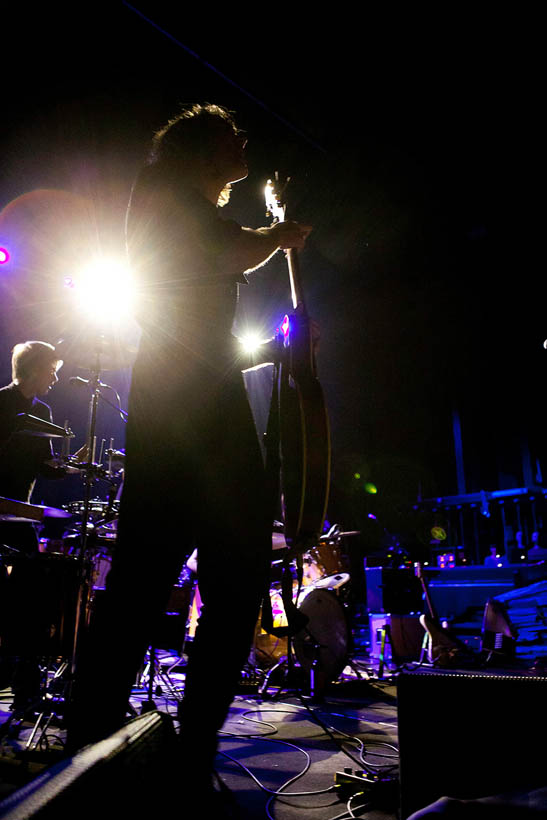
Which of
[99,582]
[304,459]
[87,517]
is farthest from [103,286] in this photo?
[304,459]

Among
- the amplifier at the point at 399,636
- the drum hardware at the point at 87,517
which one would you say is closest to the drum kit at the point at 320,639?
the drum hardware at the point at 87,517

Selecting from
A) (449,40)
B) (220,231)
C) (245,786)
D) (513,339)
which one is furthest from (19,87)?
(513,339)

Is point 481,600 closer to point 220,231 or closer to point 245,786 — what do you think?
point 245,786

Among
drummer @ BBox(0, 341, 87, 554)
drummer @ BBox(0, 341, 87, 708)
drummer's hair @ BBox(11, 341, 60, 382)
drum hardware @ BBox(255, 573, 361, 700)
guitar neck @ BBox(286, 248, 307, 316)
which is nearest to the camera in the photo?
guitar neck @ BBox(286, 248, 307, 316)

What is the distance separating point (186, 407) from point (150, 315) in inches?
14.6

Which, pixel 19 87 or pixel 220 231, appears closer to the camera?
pixel 220 231

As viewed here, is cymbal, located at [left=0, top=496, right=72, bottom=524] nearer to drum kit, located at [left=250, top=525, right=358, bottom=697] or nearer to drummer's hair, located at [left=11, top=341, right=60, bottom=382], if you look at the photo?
drummer's hair, located at [left=11, top=341, right=60, bottom=382]

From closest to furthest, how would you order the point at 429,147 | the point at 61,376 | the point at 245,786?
1. the point at 245,786
2. the point at 429,147
3. the point at 61,376

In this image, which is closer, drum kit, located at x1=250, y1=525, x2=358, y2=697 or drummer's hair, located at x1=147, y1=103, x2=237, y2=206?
drummer's hair, located at x1=147, y1=103, x2=237, y2=206

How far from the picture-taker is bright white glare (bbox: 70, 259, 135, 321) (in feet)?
25.5

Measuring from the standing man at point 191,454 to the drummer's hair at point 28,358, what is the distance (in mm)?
2680

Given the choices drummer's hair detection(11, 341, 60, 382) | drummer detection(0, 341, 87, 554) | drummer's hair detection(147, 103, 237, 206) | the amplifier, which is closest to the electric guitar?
drummer's hair detection(147, 103, 237, 206)

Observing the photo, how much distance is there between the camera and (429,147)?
7094 mm

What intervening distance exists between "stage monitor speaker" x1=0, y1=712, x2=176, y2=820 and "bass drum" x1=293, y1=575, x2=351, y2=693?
4.48m
